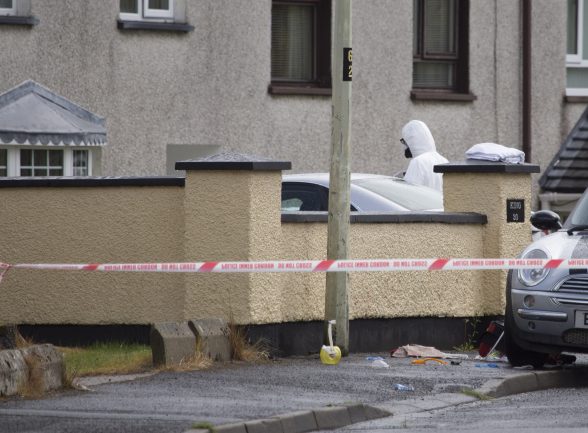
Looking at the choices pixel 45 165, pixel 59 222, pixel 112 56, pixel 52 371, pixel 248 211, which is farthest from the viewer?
pixel 112 56

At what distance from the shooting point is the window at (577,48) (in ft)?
91.8

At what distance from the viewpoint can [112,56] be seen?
22812 mm

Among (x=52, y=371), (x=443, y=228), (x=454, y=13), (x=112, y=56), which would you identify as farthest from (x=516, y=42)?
(x=52, y=371)

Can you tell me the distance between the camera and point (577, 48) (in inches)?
1105

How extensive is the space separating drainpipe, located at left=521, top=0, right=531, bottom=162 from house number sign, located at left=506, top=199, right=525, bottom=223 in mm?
10317

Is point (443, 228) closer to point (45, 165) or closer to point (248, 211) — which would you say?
point (248, 211)

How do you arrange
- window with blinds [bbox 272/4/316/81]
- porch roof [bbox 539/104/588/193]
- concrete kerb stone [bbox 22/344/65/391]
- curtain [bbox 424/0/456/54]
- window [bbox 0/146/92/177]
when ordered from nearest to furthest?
1. concrete kerb stone [bbox 22/344/65/391]
2. window [bbox 0/146/92/177]
3. window with blinds [bbox 272/4/316/81]
4. curtain [bbox 424/0/456/54]
5. porch roof [bbox 539/104/588/193]

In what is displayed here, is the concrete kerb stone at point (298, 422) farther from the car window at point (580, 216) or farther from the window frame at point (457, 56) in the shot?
the window frame at point (457, 56)

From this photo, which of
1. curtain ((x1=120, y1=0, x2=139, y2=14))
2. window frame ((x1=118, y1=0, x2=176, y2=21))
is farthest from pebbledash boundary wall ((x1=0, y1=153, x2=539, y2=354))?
curtain ((x1=120, y1=0, x2=139, y2=14))

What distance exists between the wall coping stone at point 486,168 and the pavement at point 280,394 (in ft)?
7.69

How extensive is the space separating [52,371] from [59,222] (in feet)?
11.9

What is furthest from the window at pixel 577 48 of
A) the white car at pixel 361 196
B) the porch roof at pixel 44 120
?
the white car at pixel 361 196

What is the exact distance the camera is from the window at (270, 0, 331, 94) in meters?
24.9

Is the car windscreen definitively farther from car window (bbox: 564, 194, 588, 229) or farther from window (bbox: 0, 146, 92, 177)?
window (bbox: 0, 146, 92, 177)
